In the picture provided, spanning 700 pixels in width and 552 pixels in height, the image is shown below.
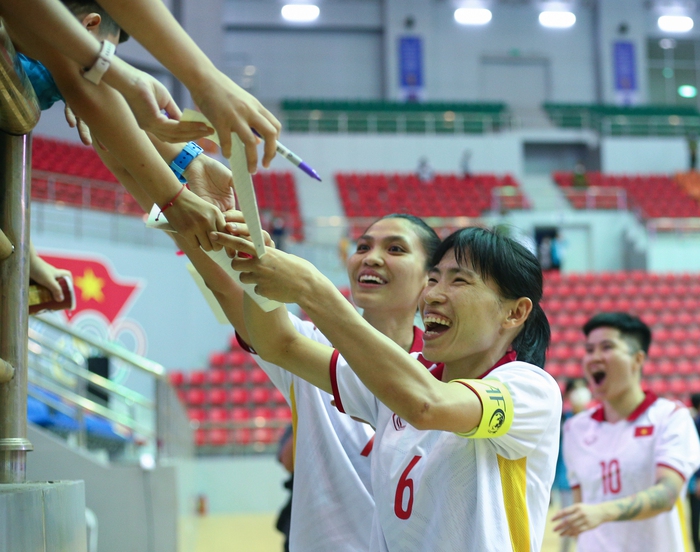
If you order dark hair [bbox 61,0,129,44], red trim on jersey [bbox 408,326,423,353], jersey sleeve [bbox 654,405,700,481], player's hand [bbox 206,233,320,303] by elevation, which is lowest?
jersey sleeve [bbox 654,405,700,481]

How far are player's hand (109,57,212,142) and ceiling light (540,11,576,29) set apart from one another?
68.1ft

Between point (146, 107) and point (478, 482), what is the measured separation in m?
0.88

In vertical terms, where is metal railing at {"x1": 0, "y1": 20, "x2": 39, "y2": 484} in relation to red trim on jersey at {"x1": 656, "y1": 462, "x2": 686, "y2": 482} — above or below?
above

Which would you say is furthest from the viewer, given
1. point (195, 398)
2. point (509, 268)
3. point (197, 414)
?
point (195, 398)

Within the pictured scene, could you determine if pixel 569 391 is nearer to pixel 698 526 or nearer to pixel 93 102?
pixel 698 526

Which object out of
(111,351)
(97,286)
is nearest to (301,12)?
(97,286)

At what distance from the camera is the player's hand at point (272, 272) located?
1.32 m

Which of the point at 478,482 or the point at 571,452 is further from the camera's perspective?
the point at 571,452

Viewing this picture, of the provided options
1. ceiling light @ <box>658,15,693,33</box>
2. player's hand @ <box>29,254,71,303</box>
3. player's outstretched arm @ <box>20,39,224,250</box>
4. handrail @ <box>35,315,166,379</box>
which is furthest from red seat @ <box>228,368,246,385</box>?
ceiling light @ <box>658,15,693,33</box>

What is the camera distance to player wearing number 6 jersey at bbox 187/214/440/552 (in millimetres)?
1868

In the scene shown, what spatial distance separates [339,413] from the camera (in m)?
2.02

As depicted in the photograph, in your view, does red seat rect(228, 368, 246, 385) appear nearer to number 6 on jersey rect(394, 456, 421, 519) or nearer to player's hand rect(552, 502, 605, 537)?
player's hand rect(552, 502, 605, 537)

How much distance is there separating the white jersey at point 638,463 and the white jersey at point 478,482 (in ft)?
4.83

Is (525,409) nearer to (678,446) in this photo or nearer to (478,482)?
(478,482)
